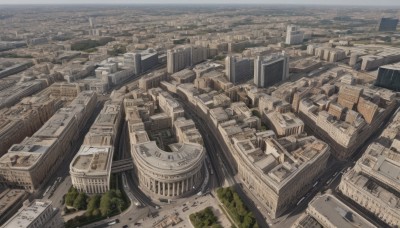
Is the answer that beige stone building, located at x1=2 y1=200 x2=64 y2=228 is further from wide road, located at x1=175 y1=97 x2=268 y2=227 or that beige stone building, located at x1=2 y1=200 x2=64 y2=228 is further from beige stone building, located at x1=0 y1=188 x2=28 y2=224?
wide road, located at x1=175 y1=97 x2=268 y2=227

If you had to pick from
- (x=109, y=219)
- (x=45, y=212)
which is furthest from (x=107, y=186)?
(x=45, y=212)

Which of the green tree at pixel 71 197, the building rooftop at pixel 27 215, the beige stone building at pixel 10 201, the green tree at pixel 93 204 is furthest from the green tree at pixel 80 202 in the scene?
Answer: the beige stone building at pixel 10 201

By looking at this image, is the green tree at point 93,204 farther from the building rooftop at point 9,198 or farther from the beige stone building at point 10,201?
the building rooftop at point 9,198

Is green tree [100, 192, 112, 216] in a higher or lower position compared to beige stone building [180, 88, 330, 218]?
lower

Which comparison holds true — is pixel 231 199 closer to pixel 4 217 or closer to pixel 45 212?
pixel 45 212

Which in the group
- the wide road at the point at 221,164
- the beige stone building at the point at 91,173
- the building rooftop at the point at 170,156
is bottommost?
the wide road at the point at 221,164

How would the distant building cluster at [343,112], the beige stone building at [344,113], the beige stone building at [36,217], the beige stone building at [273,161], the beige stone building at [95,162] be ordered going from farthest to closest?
the distant building cluster at [343,112], the beige stone building at [344,113], the beige stone building at [95,162], the beige stone building at [273,161], the beige stone building at [36,217]

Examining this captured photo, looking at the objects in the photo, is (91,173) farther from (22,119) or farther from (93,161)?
(22,119)

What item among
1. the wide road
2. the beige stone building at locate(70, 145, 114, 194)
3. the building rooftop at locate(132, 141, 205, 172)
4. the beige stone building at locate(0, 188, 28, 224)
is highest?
the building rooftop at locate(132, 141, 205, 172)

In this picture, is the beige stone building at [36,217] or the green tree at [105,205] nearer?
the beige stone building at [36,217]

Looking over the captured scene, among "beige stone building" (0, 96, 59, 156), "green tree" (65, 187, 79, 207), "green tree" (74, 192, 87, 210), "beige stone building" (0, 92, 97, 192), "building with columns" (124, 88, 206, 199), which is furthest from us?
"beige stone building" (0, 96, 59, 156)

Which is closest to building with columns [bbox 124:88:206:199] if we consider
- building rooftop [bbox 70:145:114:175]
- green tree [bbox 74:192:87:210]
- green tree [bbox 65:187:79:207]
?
building rooftop [bbox 70:145:114:175]
